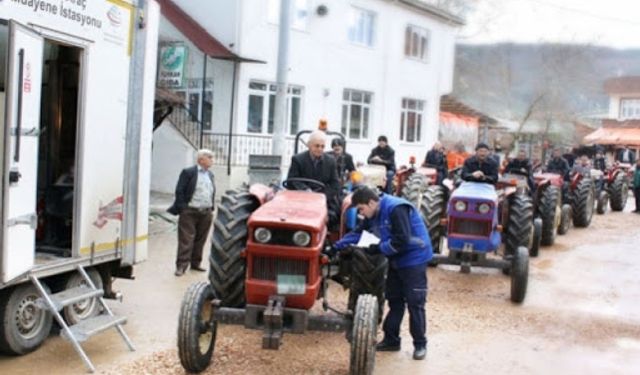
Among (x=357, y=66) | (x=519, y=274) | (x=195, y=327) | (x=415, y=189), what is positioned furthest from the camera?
(x=357, y=66)

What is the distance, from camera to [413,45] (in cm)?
2509

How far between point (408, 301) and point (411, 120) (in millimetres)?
19827

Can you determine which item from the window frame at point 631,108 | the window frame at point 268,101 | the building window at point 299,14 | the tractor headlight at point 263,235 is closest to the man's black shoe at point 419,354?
the tractor headlight at point 263,235

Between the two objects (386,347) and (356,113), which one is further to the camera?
(356,113)

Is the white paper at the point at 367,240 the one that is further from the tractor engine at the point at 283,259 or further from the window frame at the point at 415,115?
the window frame at the point at 415,115

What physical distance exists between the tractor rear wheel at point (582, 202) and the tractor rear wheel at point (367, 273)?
995 cm

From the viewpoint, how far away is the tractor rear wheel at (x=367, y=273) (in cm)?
629

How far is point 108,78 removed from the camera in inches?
256

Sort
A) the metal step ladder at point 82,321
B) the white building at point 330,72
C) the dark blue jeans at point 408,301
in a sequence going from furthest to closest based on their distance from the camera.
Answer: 1. the white building at point 330,72
2. the dark blue jeans at point 408,301
3. the metal step ladder at point 82,321

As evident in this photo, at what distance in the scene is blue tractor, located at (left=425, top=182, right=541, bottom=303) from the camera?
8891 millimetres

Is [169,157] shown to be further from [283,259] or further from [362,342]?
[362,342]

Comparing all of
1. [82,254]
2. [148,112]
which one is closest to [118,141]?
[148,112]

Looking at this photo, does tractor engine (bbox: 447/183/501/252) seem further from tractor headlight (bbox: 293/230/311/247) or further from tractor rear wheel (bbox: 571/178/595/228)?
tractor rear wheel (bbox: 571/178/595/228)

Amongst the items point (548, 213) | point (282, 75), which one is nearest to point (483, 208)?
point (548, 213)
